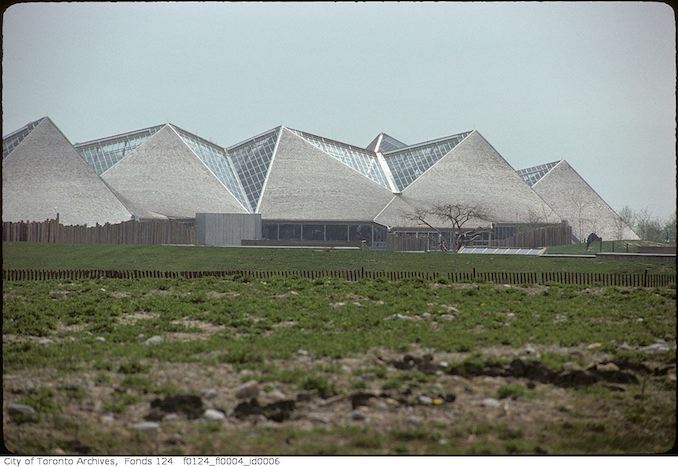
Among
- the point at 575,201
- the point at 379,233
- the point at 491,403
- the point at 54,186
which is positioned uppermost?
the point at 575,201

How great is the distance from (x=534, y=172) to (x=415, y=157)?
1156 centimetres

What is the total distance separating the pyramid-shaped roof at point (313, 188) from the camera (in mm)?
48094

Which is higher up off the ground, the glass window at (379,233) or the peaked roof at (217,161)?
the peaked roof at (217,161)

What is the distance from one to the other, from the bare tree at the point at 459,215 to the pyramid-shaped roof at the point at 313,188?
359 centimetres

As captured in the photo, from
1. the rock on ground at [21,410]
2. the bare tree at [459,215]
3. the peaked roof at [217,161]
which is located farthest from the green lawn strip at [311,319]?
the peaked roof at [217,161]

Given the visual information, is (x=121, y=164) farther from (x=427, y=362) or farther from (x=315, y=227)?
(x=427, y=362)

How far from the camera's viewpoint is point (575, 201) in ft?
194

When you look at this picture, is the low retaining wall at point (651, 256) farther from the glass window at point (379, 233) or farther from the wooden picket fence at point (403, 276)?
the glass window at point (379, 233)

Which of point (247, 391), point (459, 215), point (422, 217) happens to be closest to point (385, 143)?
point (422, 217)

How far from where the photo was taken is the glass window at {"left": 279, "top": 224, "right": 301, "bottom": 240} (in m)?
46.7

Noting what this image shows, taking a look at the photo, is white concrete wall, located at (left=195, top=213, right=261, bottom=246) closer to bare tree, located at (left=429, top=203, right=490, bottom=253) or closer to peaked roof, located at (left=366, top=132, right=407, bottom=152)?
bare tree, located at (left=429, top=203, right=490, bottom=253)

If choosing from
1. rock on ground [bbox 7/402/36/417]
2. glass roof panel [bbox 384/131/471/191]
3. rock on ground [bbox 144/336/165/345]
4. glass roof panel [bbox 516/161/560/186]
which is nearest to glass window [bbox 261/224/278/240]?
glass roof panel [bbox 384/131/471/191]

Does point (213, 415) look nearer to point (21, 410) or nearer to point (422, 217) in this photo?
point (21, 410)

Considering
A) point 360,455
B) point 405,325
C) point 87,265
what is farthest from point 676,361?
point 87,265
